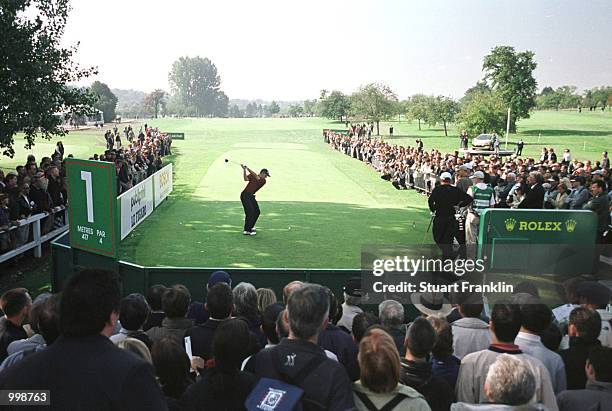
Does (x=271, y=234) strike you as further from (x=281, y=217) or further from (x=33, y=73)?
(x=33, y=73)

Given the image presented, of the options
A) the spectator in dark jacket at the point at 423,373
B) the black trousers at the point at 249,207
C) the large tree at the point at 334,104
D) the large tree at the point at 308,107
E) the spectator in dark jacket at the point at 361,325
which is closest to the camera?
the spectator in dark jacket at the point at 423,373

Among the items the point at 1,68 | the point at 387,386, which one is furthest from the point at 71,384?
the point at 1,68

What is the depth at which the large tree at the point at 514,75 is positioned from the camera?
69575mm

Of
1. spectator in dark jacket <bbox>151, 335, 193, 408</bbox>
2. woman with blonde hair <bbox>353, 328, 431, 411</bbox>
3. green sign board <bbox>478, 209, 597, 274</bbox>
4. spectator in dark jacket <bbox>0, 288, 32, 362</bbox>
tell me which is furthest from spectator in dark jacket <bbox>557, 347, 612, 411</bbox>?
green sign board <bbox>478, 209, 597, 274</bbox>

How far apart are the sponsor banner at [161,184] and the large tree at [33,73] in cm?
374

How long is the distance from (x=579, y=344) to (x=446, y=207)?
291 inches

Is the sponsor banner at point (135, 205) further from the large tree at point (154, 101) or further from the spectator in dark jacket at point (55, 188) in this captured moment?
the large tree at point (154, 101)

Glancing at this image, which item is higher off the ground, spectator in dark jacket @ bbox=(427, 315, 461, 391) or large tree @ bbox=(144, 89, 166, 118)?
large tree @ bbox=(144, 89, 166, 118)

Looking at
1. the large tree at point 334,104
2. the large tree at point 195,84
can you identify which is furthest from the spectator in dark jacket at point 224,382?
the large tree at point 195,84

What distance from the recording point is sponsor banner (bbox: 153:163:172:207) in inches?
802

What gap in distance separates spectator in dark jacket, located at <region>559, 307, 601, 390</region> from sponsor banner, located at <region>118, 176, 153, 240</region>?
11.9 meters

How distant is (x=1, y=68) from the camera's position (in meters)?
14.9

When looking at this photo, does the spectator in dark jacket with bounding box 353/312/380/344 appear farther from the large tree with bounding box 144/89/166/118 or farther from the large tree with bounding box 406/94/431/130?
the large tree with bounding box 144/89/166/118

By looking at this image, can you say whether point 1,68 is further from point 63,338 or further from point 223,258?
point 63,338
